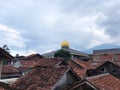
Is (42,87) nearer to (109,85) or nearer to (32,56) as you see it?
(109,85)

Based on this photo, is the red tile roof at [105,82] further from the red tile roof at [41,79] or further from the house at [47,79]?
the red tile roof at [41,79]

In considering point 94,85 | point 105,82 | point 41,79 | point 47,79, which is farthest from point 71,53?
point 94,85

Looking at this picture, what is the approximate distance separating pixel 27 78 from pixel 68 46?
3917 cm

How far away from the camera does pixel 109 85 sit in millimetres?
18984

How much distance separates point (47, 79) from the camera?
18.3 m

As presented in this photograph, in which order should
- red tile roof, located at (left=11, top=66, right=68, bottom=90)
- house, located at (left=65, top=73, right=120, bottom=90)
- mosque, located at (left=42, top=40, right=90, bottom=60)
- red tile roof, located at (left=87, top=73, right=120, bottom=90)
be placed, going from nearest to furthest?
red tile roof, located at (left=11, top=66, right=68, bottom=90) → house, located at (left=65, top=73, right=120, bottom=90) → red tile roof, located at (left=87, top=73, right=120, bottom=90) → mosque, located at (left=42, top=40, right=90, bottom=60)

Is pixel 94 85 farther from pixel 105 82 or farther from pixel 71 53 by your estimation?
pixel 71 53

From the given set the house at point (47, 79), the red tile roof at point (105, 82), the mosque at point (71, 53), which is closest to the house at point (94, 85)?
the red tile roof at point (105, 82)

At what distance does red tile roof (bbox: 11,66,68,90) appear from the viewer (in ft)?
58.0

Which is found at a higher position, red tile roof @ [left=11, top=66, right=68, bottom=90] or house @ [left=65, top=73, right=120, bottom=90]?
red tile roof @ [left=11, top=66, right=68, bottom=90]

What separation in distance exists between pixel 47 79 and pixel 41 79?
1.93 ft

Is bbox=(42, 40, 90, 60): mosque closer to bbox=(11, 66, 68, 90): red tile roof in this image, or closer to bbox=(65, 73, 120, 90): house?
bbox=(11, 66, 68, 90): red tile roof

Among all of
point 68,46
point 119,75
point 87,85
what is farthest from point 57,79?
point 68,46

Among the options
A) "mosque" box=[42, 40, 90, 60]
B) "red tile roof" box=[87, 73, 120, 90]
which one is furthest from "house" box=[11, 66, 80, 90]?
"mosque" box=[42, 40, 90, 60]
